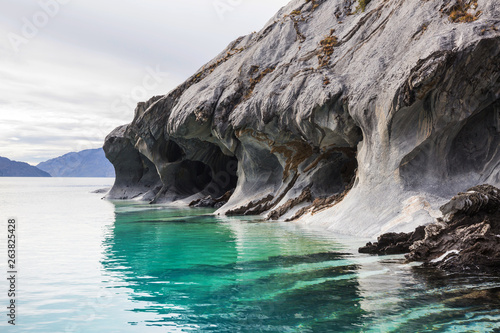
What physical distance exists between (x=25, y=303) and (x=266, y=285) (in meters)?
5.03

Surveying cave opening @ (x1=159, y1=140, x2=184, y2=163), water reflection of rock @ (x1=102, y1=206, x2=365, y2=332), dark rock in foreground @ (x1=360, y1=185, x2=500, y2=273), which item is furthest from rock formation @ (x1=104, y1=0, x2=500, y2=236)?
water reflection of rock @ (x1=102, y1=206, x2=365, y2=332)

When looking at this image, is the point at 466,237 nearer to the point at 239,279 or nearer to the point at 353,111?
the point at 239,279

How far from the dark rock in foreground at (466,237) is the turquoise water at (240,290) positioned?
0.75 meters

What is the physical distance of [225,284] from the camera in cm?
1082

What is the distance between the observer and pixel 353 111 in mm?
20719

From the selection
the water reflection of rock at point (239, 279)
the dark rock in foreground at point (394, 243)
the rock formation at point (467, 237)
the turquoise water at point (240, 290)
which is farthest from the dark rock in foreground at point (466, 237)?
the water reflection of rock at point (239, 279)

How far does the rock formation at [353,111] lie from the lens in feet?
56.2

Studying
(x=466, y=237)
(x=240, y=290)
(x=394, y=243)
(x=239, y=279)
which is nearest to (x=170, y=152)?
(x=394, y=243)

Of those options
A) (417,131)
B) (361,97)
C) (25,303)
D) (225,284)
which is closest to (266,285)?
(225,284)

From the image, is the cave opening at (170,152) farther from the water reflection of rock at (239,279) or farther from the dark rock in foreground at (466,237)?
the dark rock in foreground at (466,237)

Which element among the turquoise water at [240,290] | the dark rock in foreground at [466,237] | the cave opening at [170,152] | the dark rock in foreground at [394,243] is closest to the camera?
the turquoise water at [240,290]

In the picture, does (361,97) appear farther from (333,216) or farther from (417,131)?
(333,216)

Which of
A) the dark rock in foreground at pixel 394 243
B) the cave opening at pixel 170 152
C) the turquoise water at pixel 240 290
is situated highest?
the cave opening at pixel 170 152

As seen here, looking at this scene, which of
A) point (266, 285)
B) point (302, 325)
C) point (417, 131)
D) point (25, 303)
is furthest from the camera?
point (417, 131)
